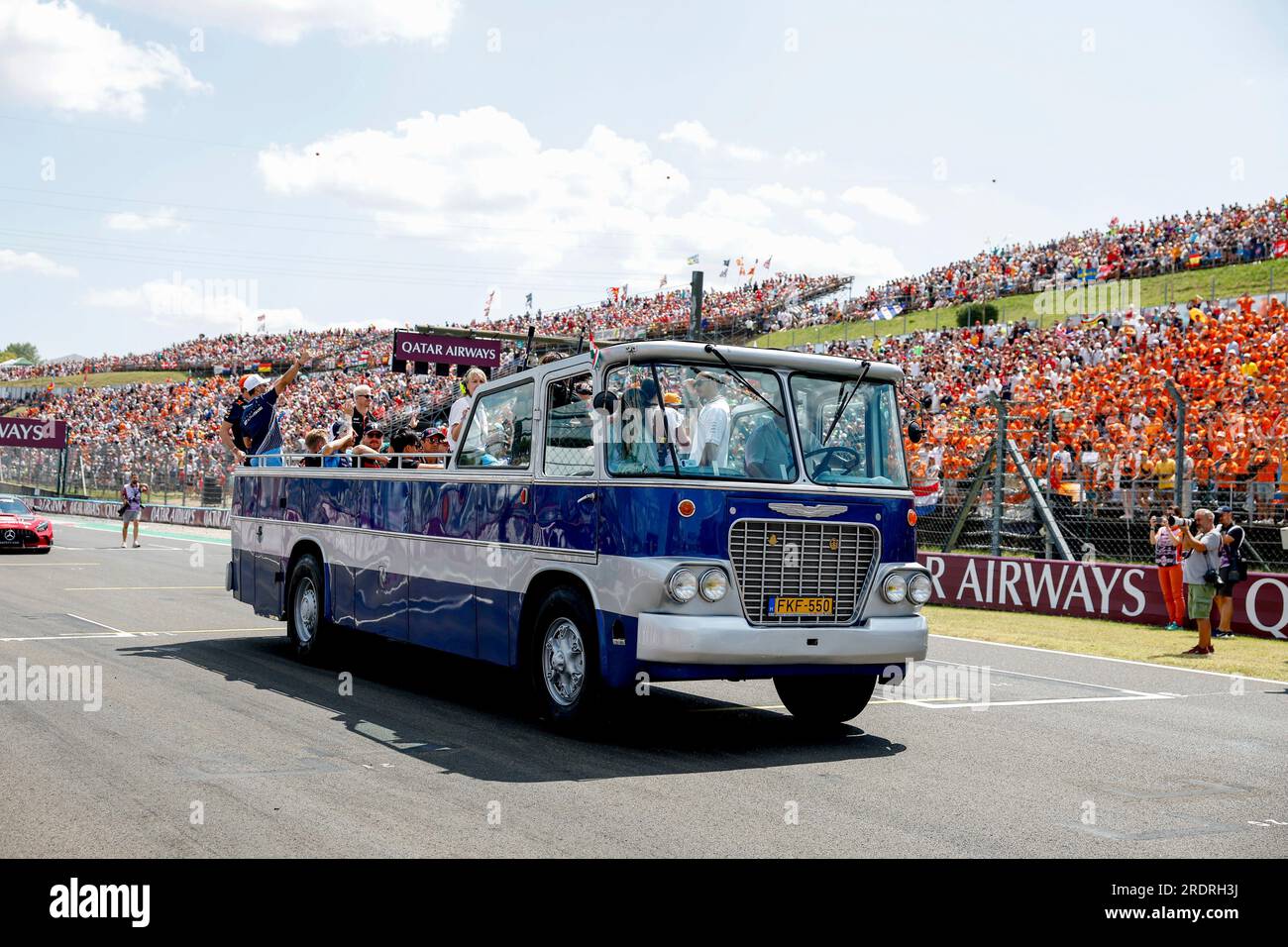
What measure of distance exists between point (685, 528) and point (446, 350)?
22.0 metres

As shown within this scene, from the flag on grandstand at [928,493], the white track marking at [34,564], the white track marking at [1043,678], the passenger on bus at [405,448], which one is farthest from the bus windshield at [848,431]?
the white track marking at [34,564]

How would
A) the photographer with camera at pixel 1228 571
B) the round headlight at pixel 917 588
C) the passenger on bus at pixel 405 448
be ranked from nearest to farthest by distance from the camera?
the round headlight at pixel 917 588
the passenger on bus at pixel 405 448
the photographer with camera at pixel 1228 571

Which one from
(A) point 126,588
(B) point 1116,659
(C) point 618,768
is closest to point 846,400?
(C) point 618,768

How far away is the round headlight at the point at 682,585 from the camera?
770cm

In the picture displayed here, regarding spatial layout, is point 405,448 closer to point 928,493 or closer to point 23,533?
point 928,493

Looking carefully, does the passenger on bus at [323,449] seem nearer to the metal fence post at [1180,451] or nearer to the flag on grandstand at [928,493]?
the metal fence post at [1180,451]

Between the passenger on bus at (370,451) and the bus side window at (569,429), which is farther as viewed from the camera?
the passenger on bus at (370,451)

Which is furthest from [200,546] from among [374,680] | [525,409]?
[525,409]

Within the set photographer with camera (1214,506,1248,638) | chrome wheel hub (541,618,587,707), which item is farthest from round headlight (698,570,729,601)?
photographer with camera (1214,506,1248,638)

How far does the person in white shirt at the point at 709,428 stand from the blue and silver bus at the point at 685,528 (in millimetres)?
12

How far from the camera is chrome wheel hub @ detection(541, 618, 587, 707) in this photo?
8.36 meters

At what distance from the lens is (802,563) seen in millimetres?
8227

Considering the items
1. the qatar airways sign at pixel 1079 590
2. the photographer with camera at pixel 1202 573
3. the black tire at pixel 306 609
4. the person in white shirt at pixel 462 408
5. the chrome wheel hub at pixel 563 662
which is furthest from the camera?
the qatar airways sign at pixel 1079 590
